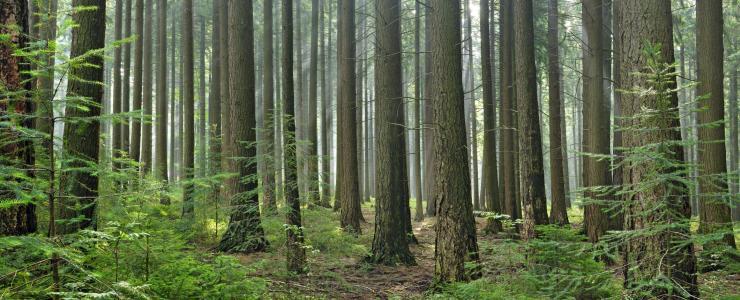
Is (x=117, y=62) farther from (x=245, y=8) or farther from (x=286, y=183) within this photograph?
(x=286, y=183)

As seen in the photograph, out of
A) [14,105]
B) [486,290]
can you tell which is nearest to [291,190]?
[486,290]

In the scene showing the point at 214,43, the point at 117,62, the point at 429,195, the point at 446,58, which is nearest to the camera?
the point at 446,58

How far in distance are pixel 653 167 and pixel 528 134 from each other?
4.51 meters

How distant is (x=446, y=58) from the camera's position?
780cm

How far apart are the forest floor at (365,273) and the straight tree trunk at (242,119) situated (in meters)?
0.48

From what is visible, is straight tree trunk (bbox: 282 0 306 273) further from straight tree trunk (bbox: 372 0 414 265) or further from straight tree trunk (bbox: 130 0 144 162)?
straight tree trunk (bbox: 130 0 144 162)

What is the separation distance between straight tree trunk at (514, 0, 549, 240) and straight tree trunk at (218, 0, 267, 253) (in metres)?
5.44

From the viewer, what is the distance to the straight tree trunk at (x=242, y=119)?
10.3m

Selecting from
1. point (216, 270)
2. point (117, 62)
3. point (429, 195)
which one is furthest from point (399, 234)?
point (117, 62)

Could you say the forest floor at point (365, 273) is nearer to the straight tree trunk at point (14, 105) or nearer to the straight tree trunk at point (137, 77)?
the straight tree trunk at point (14, 105)

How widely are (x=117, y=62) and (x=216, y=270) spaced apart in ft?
41.0

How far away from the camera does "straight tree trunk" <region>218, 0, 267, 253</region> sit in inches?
405

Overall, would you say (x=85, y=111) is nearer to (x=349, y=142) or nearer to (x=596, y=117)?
(x=349, y=142)

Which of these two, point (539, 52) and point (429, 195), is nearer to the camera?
point (539, 52)
